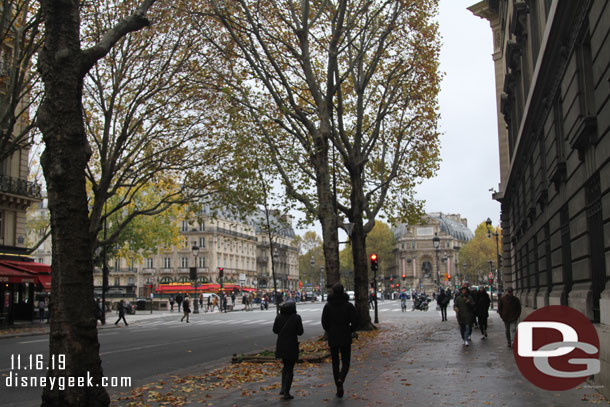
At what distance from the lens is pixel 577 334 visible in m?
7.66

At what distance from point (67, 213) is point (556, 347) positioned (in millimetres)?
6260

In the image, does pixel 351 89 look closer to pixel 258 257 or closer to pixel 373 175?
pixel 373 175

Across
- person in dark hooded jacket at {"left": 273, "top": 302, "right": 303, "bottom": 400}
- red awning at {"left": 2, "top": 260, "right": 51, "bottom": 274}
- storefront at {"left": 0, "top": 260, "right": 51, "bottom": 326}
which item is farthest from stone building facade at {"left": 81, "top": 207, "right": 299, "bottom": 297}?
person in dark hooded jacket at {"left": 273, "top": 302, "right": 303, "bottom": 400}

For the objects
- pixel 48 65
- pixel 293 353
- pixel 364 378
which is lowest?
pixel 364 378

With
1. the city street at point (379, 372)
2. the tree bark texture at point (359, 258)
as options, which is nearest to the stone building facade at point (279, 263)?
the tree bark texture at point (359, 258)

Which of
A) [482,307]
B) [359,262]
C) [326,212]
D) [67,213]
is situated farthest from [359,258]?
[67,213]

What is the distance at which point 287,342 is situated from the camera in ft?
30.2

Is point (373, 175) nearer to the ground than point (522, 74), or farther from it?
nearer to the ground

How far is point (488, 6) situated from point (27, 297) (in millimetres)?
32016

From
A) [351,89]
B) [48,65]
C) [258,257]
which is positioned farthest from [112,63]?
[258,257]

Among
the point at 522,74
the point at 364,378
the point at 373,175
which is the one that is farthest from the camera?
the point at 373,175

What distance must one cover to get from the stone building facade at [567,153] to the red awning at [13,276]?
74.1ft

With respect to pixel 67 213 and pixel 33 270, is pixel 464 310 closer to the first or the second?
pixel 67 213

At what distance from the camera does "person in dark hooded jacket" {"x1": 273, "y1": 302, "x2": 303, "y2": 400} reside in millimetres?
9180
